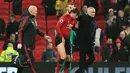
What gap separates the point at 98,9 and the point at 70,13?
699 cm

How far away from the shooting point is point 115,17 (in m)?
20.1

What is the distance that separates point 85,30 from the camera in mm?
14828

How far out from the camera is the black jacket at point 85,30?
14.8 meters

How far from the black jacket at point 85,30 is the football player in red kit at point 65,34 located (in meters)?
0.23

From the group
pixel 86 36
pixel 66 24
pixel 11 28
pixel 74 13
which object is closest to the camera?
pixel 74 13

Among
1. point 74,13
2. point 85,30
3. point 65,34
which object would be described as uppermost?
point 74,13

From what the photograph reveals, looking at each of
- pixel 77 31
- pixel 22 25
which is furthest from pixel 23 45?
pixel 77 31

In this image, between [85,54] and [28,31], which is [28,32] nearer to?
[28,31]

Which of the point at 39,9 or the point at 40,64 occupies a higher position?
the point at 39,9

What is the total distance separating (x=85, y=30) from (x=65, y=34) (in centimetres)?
59

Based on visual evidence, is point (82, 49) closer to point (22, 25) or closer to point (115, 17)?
point (22, 25)

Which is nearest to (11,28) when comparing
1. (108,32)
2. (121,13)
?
(108,32)

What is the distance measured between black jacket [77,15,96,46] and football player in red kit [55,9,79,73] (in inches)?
9.2

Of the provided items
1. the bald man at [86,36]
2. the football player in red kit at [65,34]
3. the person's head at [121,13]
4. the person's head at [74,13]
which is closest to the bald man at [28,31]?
Answer: the football player in red kit at [65,34]
